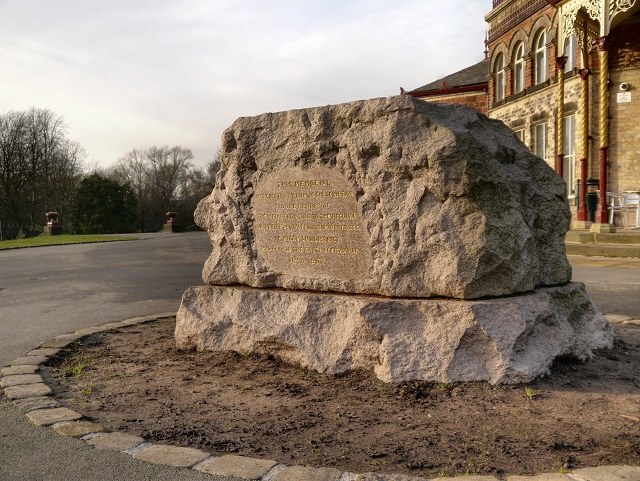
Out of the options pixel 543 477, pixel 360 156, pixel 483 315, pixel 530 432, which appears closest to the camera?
pixel 543 477

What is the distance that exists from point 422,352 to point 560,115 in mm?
16625

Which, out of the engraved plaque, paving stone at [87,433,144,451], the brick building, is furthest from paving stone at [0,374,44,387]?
the brick building

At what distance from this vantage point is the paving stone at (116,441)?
2.99 meters

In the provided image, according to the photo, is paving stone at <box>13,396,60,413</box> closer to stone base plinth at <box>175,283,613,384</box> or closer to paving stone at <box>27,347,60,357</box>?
paving stone at <box>27,347,60,357</box>

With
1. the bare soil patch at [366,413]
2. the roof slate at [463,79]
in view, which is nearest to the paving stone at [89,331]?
the bare soil patch at [366,413]

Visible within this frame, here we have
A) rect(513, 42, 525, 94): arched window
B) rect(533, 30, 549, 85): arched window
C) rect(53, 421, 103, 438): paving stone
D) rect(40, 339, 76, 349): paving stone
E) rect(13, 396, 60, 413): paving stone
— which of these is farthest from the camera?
rect(513, 42, 525, 94): arched window

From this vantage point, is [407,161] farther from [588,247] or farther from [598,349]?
[588,247]

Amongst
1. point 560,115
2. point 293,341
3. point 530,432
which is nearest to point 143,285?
point 293,341

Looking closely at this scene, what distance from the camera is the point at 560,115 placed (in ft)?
60.2

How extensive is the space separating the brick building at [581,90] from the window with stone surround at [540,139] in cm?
3

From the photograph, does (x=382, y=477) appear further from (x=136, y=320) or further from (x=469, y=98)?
(x=469, y=98)

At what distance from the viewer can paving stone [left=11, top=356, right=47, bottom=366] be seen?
15.8ft

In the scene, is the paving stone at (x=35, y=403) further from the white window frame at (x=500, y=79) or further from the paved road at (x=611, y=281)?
the white window frame at (x=500, y=79)

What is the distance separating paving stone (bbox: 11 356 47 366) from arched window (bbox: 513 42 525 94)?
21440 millimetres
